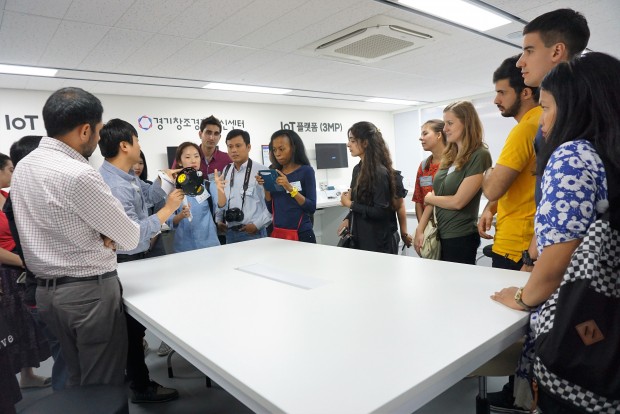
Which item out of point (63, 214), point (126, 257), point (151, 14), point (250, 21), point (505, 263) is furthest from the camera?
point (250, 21)

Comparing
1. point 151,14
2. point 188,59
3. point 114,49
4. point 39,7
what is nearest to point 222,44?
point 188,59

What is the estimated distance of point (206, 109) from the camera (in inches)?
240

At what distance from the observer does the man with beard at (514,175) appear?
162cm

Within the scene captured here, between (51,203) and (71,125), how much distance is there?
1.14 ft

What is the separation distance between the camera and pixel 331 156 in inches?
302

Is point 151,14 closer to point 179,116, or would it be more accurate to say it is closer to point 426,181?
point 426,181

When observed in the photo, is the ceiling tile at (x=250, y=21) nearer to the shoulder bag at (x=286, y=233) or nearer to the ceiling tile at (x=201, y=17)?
the ceiling tile at (x=201, y=17)

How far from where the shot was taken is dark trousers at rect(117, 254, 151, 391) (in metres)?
2.11

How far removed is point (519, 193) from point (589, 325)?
3.09ft

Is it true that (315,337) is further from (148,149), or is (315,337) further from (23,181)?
(148,149)

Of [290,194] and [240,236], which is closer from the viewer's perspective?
[290,194]

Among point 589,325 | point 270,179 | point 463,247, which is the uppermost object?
point 270,179

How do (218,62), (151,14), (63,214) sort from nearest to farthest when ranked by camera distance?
(63,214)
(151,14)
(218,62)

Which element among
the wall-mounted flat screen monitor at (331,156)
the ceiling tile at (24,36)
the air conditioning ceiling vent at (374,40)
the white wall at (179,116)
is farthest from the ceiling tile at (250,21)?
the wall-mounted flat screen monitor at (331,156)
